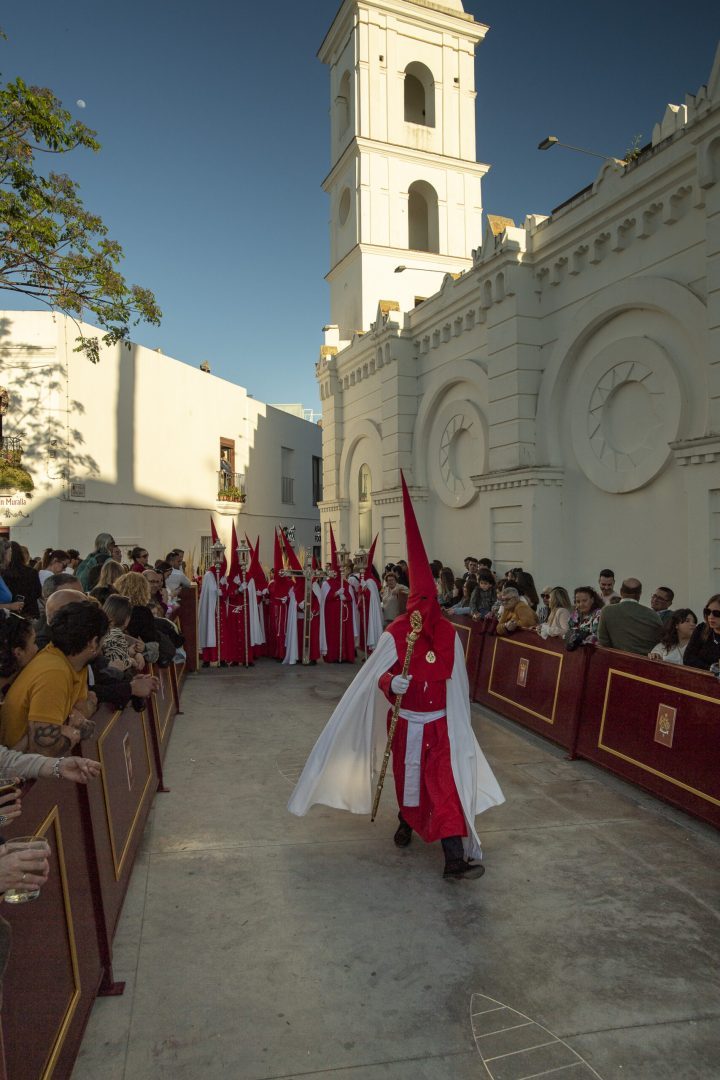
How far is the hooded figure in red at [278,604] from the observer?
1319cm

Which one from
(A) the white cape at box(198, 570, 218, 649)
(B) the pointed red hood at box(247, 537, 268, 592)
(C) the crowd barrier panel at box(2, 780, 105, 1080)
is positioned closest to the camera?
(C) the crowd barrier panel at box(2, 780, 105, 1080)

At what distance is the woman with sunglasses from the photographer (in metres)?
6.03

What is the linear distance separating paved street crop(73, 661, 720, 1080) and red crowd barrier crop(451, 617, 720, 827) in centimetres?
32

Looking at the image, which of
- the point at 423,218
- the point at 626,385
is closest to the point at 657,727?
the point at 626,385

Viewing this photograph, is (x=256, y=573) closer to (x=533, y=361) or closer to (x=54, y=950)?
(x=533, y=361)

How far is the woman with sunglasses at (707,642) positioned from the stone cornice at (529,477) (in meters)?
6.76

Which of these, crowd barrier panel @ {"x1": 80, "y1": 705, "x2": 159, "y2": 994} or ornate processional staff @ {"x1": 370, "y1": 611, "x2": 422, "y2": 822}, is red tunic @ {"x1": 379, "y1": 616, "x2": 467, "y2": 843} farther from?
crowd barrier panel @ {"x1": 80, "y1": 705, "x2": 159, "y2": 994}

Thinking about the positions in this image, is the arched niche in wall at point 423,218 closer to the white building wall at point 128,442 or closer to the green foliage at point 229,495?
the white building wall at point 128,442

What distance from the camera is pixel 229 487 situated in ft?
88.0

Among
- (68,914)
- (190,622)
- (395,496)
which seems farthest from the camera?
(395,496)

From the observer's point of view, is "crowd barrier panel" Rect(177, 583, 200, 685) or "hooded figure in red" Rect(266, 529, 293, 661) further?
"hooded figure in red" Rect(266, 529, 293, 661)

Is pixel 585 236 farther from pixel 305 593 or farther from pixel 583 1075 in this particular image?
pixel 583 1075

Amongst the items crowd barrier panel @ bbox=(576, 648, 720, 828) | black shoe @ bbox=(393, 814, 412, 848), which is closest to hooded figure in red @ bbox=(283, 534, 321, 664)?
crowd barrier panel @ bbox=(576, 648, 720, 828)

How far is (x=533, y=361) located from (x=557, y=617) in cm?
633
